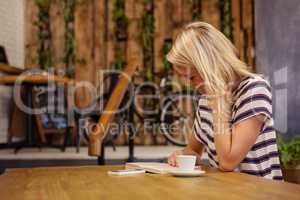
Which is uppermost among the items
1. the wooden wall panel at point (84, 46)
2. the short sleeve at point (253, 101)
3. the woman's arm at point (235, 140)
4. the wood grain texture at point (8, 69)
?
the wooden wall panel at point (84, 46)

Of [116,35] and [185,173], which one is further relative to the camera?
[116,35]

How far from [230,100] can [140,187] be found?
57cm

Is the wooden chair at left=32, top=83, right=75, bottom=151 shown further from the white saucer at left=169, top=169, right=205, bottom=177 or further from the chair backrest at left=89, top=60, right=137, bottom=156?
the white saucer at left=169, top=169, right=205, bottom=177

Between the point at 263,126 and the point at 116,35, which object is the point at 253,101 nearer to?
the point at 263,126

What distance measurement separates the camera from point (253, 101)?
1.48 meters

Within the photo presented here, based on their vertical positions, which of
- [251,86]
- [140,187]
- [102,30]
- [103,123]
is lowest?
[140,187]

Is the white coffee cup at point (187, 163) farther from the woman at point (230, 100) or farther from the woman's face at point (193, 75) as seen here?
the woman's face at point (193, 75)

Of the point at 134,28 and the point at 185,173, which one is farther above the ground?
the point at 134,28

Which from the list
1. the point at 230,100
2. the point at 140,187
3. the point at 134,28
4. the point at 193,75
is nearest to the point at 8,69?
the point at 134,28

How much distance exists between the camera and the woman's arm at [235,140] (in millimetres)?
1421

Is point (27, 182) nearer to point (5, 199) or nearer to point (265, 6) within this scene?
point (5, 199)

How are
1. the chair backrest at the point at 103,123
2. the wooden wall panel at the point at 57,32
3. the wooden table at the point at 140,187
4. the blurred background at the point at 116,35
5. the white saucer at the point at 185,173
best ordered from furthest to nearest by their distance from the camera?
the wooden wall panel at the point at 57,32 → the blurred background at the point at 116,35 → the chair backrest at the point at 103,123 → the white saucer at the point at 185,173 → the wooden table at the point at 140,187

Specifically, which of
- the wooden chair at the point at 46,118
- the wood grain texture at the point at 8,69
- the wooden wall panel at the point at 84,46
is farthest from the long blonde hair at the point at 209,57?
the wooden wall panel at the point at 84,46

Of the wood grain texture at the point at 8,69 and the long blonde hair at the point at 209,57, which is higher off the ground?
the wood grain texture at the point at 8,69
